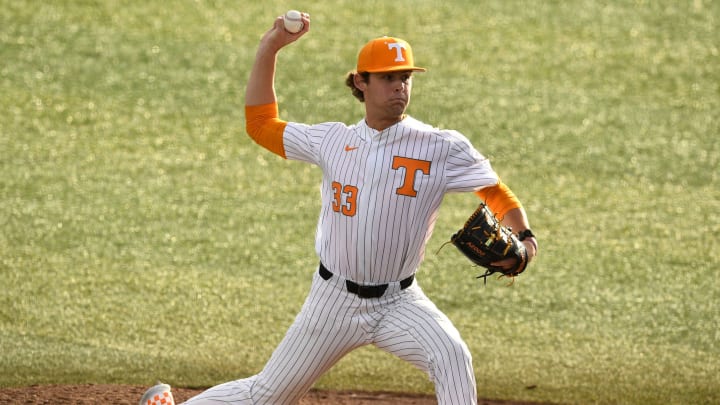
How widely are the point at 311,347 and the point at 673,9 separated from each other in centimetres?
889

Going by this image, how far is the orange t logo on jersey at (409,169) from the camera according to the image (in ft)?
15.2

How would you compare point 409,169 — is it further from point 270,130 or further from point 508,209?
point 270,130

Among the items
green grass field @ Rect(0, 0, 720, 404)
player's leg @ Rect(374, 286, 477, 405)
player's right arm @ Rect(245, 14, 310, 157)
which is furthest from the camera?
green grass field @ Rect(0, 0, 720, 404)

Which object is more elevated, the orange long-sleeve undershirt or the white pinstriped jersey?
the orange long-sleeve undershirt

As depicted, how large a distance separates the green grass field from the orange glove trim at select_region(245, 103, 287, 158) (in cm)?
210

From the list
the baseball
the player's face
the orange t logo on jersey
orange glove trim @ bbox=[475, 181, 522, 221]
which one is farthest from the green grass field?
the baseball

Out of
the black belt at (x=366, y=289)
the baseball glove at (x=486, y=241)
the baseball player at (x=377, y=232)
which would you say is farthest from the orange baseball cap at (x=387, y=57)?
the black belt at (x=366, y=289)

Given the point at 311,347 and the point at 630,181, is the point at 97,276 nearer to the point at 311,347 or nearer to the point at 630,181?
the point at 311,347

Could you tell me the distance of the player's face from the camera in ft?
15.3

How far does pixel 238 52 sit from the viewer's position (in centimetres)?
1133

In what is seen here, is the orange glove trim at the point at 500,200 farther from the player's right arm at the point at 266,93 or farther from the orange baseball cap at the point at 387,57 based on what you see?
the player's right arm at the point at 266,93

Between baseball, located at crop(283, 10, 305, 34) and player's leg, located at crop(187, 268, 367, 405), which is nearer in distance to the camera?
player's leg, located at crop(187, 268, 367, 405)

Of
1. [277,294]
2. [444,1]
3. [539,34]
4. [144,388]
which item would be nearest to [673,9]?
[539,34]

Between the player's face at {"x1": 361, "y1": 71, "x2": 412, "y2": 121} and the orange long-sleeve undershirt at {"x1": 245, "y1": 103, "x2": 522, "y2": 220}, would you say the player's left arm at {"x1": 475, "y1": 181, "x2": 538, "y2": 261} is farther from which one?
the player's face at {"x1": 361, "y1": 71, "x2": 412, "y2": 121}
